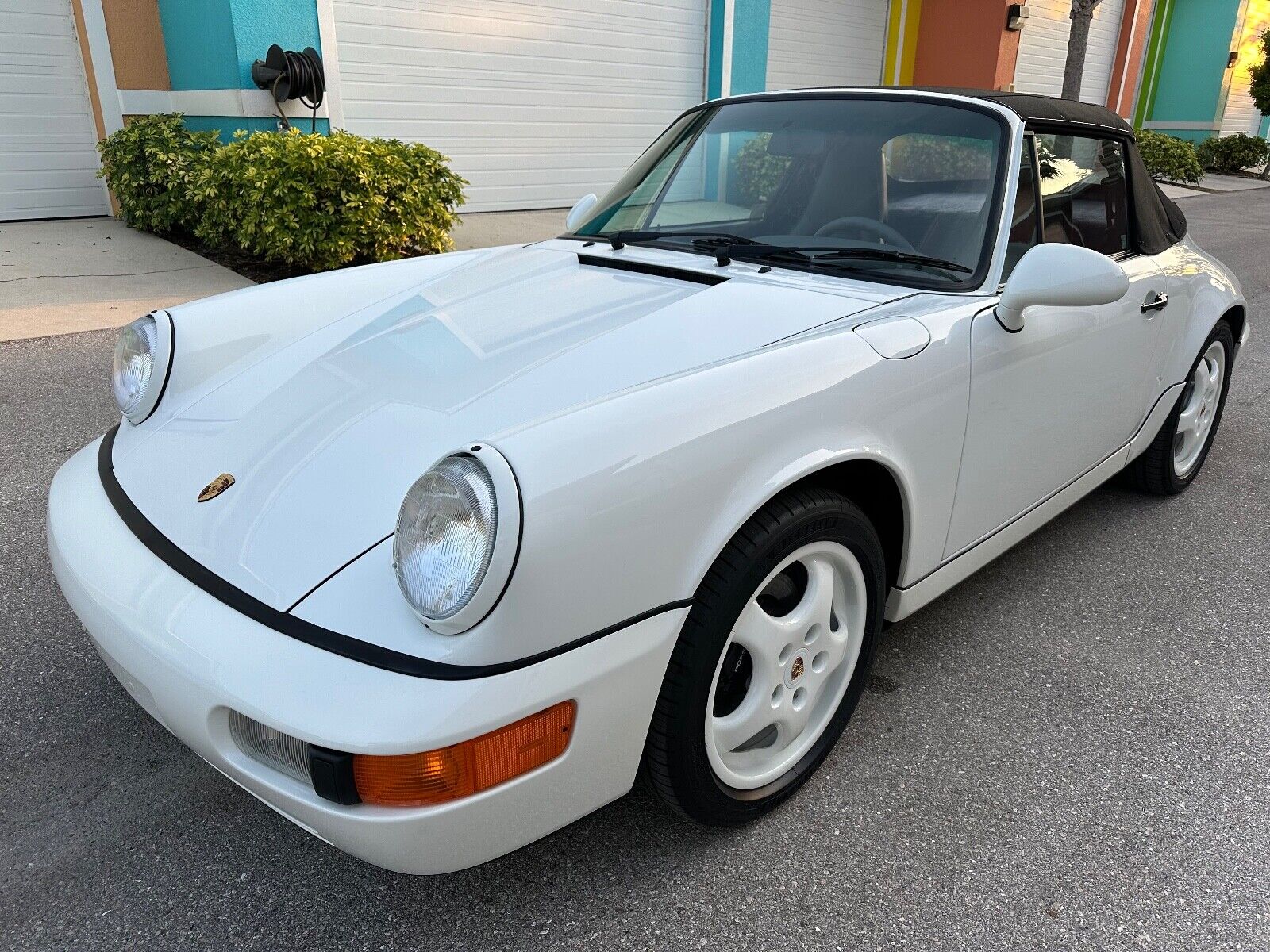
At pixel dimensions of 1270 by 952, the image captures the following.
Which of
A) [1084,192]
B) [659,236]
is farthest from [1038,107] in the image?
[659,236]

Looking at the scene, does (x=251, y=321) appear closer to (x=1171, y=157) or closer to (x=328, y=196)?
(x=328, y=196)

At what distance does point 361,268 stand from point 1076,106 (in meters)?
2.24

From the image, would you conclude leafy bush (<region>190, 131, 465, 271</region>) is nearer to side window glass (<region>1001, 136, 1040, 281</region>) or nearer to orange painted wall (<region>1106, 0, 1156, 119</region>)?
side window glass (<region>1001, 136, 1040, 281</region>)

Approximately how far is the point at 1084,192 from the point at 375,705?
8.23 ft

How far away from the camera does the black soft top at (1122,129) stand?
2594 millimetres

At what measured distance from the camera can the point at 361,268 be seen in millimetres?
2869

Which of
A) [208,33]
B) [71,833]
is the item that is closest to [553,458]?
[71,833]

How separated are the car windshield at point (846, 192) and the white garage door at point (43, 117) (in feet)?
26.3

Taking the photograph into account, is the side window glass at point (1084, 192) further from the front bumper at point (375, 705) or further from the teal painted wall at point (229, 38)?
the teal painted wall at point (229, 38)

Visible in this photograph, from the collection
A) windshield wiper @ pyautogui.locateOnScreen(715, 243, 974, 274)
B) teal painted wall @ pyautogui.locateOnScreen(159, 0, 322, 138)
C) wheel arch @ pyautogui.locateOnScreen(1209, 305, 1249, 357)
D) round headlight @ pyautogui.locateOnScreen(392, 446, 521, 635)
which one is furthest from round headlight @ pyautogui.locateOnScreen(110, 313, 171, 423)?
teal painted wall @ pyautogui.locateOnScreen(159, 0, 322, 138)

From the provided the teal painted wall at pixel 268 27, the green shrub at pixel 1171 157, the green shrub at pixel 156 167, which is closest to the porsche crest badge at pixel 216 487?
the green shrub at pixel 156 167

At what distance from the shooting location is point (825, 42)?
524 inches

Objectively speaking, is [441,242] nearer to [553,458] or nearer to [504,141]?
[504,141]

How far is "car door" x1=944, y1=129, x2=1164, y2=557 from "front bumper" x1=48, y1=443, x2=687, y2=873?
3.39 feet
